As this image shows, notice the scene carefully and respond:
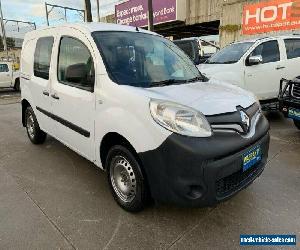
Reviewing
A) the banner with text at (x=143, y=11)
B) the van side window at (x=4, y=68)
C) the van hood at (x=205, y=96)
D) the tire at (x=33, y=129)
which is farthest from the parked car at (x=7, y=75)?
the van hood at (x=205, y=96)

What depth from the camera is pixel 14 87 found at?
15.6 meters

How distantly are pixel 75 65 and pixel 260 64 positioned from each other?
4.83 m

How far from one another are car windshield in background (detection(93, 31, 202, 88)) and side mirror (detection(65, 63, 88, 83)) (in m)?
0.28

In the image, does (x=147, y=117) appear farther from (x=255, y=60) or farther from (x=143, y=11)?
(x=143, y=11)

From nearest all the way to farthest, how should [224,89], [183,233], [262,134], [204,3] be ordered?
1. [183,233]
2. [262,134]
3. [224,89]
4. [204,3]

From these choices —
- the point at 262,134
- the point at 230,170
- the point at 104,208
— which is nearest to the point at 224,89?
the point at 262,134

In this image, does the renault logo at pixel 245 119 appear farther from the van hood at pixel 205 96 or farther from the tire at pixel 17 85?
the tire at pixel 17 85

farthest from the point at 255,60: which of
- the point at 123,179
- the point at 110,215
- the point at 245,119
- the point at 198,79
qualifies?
the point at 110,215

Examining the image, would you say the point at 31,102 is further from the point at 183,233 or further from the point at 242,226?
the point at 242,226

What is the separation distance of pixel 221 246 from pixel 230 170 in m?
0.64

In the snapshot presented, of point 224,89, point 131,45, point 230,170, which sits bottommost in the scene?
point 230,170

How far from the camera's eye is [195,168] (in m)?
2.38

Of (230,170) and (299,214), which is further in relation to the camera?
(299,214)

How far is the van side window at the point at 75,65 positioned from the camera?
3188mm
